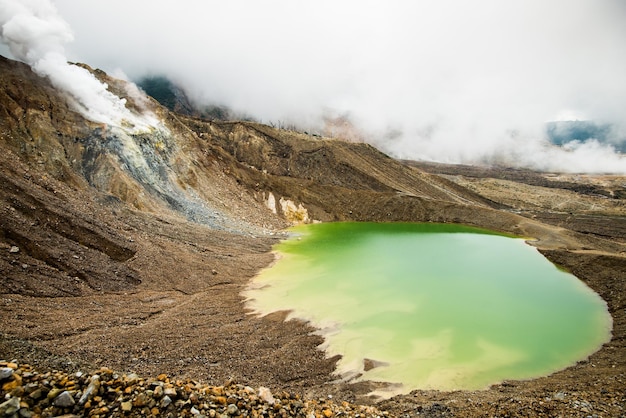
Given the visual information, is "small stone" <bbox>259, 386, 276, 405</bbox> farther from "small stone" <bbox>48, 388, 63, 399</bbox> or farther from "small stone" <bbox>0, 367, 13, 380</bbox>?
"small stone" <bbox>0, 367, 13, 380</bbox>

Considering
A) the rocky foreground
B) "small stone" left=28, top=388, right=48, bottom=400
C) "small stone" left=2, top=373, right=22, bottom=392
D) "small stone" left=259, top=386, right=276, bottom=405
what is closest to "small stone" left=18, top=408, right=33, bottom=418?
the rocky foreground

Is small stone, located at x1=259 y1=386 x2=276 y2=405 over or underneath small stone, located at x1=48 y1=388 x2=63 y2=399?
underneath

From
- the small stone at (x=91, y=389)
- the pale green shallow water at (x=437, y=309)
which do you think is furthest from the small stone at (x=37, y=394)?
the pale green shallow water at (x=437, y=309)

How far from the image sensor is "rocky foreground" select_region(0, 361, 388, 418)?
457cm

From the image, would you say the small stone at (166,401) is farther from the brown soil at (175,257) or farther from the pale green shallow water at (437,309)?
the pale green shallow water at (437,309)

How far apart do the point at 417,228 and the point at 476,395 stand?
33707 mm

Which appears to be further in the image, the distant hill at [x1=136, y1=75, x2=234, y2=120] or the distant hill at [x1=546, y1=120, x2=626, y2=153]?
the distant hill at [x1=546, y1=120, x2=626, y2=153]

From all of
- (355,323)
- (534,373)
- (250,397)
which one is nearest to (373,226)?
(355,323)

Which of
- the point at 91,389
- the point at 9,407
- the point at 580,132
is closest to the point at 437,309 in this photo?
the point at 91,389

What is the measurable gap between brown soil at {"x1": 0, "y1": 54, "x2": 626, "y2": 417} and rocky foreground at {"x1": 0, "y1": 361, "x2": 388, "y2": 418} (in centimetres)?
334

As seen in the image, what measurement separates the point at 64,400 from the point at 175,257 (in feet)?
58.6

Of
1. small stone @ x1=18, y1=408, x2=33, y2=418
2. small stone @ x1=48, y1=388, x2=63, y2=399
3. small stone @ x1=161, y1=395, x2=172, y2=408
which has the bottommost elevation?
small stone @ x1=161, y1=395, x2=172, y2=408

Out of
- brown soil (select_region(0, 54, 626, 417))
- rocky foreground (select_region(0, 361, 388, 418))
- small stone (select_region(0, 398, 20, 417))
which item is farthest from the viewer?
brown soil (select_region(0, 54, 626, 417))

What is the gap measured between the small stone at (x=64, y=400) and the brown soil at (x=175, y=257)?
12.4 feet
